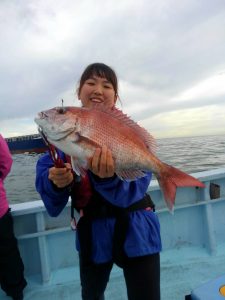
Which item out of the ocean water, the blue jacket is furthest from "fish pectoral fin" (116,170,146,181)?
the ocean water

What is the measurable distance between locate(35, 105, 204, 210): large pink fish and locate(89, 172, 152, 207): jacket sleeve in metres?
0.12

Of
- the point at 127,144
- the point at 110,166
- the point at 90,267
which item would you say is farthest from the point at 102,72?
the point at 90,267

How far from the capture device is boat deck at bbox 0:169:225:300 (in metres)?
3.93

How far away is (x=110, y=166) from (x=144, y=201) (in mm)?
533

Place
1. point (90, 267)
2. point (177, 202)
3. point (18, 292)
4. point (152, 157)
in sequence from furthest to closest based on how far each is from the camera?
point (177, 202) < point (18, 292) < point (90, 267) < point (152, 157)

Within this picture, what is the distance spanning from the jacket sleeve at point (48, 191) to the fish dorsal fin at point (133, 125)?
1.78 ft

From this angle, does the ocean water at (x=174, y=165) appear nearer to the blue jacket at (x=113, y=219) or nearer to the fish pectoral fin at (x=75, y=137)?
the blue jacket at (x=113, y=219)

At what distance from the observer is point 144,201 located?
2361mm

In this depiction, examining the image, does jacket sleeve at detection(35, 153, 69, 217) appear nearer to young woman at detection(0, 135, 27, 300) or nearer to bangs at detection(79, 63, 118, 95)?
bangs at detection(79, 63, 118, 95)

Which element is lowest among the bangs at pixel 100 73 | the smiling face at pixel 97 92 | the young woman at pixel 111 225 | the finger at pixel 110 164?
the young woman at pixel 111 225

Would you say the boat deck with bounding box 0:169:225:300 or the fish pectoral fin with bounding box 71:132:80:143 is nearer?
the fish pectoral fin with bounding box 71:132:80:143

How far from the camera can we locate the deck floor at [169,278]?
3777 millimetres

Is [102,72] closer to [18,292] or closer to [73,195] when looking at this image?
[73,195]

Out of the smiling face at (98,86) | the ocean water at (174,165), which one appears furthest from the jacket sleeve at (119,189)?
the ocean water at (174,165)
